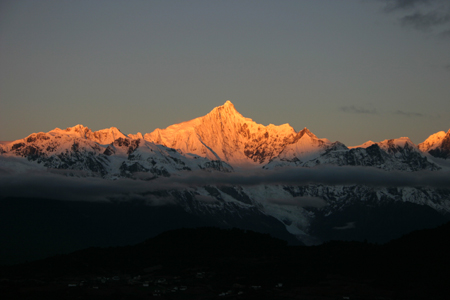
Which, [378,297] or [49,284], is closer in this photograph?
[378,297]

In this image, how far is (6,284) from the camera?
19675cm

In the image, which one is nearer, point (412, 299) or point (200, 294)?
point (412, 299)

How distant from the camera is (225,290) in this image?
19700cm

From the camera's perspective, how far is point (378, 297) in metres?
183

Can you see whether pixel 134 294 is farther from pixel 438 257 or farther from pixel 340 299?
pixel 438 257

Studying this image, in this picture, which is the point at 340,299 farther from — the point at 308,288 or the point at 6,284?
the point at 6,284

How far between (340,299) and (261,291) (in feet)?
72.9

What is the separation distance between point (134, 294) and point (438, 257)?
266 feet

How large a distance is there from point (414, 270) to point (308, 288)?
28.4 meters

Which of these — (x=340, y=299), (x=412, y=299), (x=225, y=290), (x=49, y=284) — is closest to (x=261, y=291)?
(x=225, y=290)

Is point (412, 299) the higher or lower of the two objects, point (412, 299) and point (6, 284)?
the lower

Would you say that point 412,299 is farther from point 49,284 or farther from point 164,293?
point 49,284

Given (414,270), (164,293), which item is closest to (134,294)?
(164,293)

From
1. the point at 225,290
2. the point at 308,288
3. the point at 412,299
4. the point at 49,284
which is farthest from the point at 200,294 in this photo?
the point at 412,299
